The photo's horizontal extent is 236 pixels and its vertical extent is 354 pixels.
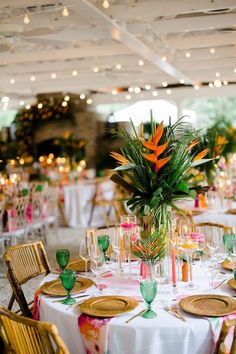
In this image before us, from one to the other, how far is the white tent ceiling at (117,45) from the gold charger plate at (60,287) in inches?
113

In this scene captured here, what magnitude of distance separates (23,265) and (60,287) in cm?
68

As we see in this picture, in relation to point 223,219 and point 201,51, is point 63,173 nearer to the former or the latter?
point 201,51

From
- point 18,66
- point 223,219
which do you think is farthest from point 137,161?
point 18,66

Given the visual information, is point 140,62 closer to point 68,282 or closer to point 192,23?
point 192,23

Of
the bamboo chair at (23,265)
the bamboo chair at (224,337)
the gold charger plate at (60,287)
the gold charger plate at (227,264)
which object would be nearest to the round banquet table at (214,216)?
the gold charger plate at (227,264)

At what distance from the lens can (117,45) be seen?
26.3ft

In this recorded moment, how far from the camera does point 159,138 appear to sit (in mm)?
3074

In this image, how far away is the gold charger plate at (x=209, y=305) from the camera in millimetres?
2553

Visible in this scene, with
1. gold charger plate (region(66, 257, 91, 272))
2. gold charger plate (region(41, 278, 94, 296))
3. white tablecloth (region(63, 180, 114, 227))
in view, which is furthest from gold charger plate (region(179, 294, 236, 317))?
white tablecloth (region(63, 180, 114, 227))

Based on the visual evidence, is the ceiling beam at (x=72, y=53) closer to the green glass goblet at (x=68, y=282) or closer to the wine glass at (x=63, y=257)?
the wine glass at (x=63, y=257)

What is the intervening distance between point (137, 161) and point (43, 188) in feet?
19.5

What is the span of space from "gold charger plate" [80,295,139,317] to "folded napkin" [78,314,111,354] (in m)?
0.03

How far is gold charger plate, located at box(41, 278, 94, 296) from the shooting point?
9.68 feet

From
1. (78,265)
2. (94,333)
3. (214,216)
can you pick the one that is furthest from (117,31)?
(94,333)
